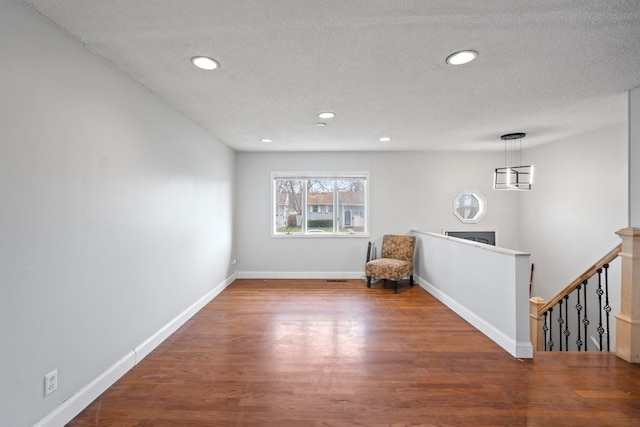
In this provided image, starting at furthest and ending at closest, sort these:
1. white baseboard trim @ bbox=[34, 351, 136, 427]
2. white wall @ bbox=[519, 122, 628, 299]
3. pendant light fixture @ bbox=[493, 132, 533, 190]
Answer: pendant light fixture @ bbox=[493, 132, 533, 190], white wall @ bbox=[519, 122, 628, 299], white baseboard trim @ bbox=[34, 351, 136, 427]

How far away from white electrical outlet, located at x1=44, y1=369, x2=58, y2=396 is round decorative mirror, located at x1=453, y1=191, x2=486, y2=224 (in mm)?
5601

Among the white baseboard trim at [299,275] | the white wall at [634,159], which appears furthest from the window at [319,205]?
the white wall at [634,159]

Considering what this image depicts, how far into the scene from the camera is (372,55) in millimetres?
2059

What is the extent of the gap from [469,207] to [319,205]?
2.80m

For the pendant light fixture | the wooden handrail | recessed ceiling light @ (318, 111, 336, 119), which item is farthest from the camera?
the pendant light fixture

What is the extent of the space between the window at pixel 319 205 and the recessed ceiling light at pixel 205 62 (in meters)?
3.38

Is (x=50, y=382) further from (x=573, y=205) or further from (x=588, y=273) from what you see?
(x=573, y=205)

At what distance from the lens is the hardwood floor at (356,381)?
6.12 feet

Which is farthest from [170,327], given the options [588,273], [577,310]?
[577,310]

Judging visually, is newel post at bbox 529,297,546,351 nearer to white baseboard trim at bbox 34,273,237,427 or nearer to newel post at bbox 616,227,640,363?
newel post at bbox 616,227,640,363

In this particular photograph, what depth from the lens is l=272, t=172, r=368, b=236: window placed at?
18.4 feet

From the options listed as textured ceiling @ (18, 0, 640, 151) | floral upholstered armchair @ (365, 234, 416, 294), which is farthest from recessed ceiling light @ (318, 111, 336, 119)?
floral upholstered armchair @ (365, 234, 416, 294)

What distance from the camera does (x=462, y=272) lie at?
362 cm

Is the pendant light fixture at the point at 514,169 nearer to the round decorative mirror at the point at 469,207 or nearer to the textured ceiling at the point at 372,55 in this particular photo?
the round decorative mirror at the point at 469,207
